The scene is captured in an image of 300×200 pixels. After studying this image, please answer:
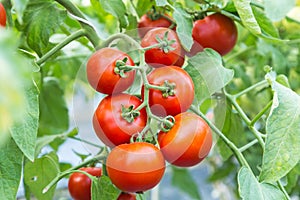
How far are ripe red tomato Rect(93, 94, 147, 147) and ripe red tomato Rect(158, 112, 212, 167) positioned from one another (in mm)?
27

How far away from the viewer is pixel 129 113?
1.51 ft

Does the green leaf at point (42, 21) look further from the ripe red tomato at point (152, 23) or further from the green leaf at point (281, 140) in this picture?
the green leaf at point (281, 140)

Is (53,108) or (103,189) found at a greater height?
(103,189)

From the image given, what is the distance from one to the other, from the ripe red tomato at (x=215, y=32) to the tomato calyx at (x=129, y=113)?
0.21m

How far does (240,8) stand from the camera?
1.78 feet

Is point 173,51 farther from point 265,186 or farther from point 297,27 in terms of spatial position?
point 297,27

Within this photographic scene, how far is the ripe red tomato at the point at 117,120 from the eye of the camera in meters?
0.47

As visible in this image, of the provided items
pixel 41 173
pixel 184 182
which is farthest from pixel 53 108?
pixel 184 182

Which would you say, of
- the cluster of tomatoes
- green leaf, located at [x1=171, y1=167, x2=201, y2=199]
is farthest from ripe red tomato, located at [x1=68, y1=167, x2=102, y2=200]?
green leaf, located at [x1=171, y1=167, x2=201, y2=199]

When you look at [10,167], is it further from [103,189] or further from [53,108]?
[53,108]

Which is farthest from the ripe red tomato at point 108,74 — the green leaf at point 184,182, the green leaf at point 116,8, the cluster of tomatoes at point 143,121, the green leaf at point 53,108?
the green leaf at point 184,182

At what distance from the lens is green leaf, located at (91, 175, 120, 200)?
545 mm

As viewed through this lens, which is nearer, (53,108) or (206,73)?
(206,73)

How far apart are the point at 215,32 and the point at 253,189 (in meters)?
0.21
